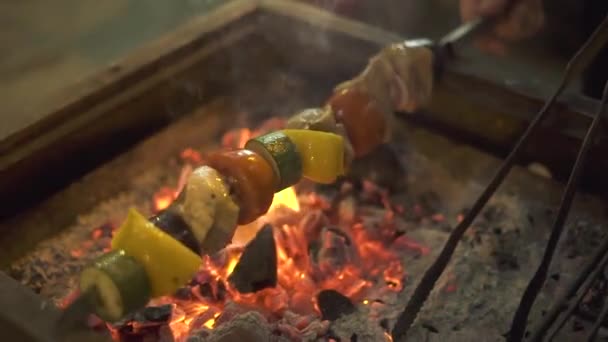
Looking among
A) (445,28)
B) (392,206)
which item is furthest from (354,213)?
(445,28)

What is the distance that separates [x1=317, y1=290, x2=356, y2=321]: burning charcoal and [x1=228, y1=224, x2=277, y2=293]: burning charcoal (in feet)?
0.37

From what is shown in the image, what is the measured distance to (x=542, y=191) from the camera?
1.77m

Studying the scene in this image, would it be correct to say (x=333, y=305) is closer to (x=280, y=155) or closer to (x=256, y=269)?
(x=256, y=269)

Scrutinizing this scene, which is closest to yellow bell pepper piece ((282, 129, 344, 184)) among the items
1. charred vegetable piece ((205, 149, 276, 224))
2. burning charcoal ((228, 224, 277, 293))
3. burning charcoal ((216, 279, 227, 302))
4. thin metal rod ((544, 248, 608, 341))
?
charred vegetable piece ((205, 149, 276, 224))

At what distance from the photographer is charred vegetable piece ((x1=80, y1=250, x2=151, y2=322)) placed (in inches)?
41.7

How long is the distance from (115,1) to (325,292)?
2.21 metres

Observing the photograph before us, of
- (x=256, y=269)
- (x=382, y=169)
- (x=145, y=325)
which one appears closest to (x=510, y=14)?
(x=382, y=169)

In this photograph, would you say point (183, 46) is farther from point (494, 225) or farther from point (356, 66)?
point (494, 225)

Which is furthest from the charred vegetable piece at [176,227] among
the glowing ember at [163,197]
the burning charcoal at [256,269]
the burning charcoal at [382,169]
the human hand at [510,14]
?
the human hand at [510,14]

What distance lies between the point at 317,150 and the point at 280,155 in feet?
0.27

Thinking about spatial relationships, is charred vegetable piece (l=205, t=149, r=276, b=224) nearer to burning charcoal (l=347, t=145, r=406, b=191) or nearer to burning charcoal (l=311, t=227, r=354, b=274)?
burning charcoal (l=311, t=227, r=354, b=274)

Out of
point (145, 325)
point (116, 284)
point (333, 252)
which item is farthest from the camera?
point (333, 252)

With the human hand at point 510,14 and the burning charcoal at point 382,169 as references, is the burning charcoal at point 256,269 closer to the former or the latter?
the burning charcoal at point 382,169

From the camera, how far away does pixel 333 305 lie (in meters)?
1.49
